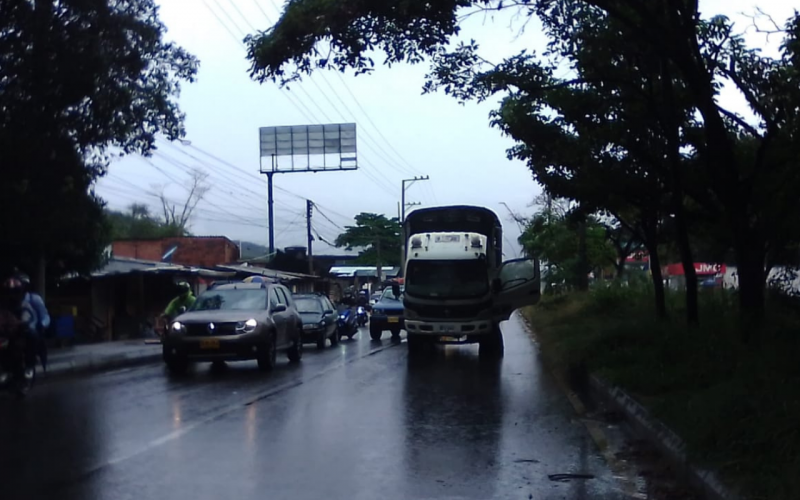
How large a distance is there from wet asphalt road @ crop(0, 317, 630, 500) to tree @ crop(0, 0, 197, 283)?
3.79 m

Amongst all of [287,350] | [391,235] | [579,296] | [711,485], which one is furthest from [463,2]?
[391,235]

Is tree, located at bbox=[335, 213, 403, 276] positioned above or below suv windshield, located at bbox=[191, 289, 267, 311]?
above

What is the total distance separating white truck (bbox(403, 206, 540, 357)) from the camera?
22.1 m

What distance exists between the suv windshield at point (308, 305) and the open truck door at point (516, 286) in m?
6.88

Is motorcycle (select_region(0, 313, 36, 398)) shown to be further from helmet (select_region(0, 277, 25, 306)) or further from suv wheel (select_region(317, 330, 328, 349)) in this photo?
suv wheel (select_region(317, 330, 328, 349))

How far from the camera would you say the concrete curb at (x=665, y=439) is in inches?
276

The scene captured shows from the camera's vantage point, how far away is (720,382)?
1066 centimetres

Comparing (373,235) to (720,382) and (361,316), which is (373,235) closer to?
(361,316)

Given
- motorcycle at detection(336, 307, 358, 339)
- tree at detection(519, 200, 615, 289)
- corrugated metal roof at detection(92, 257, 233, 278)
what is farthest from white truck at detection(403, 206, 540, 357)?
tree at detection(519, 200, 615, 289)

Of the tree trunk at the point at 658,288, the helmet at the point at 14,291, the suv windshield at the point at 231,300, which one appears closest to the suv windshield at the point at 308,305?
the suv windshield at the point at 231,300

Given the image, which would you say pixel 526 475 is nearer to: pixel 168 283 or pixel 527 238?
pixel 168 283

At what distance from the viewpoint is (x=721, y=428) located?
8047 millimetres

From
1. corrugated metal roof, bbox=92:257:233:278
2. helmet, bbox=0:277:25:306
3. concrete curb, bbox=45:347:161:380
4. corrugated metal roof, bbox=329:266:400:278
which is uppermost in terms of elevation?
corrugated metal roof, bbox=329:266:400:278

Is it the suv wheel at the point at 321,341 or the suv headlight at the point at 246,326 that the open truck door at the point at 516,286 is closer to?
the suv wheel at the point at 321,341
